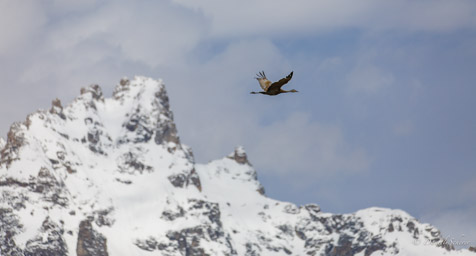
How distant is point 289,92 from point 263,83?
274 centimetres

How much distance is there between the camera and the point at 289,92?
85.4m

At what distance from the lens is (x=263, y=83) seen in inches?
3445
